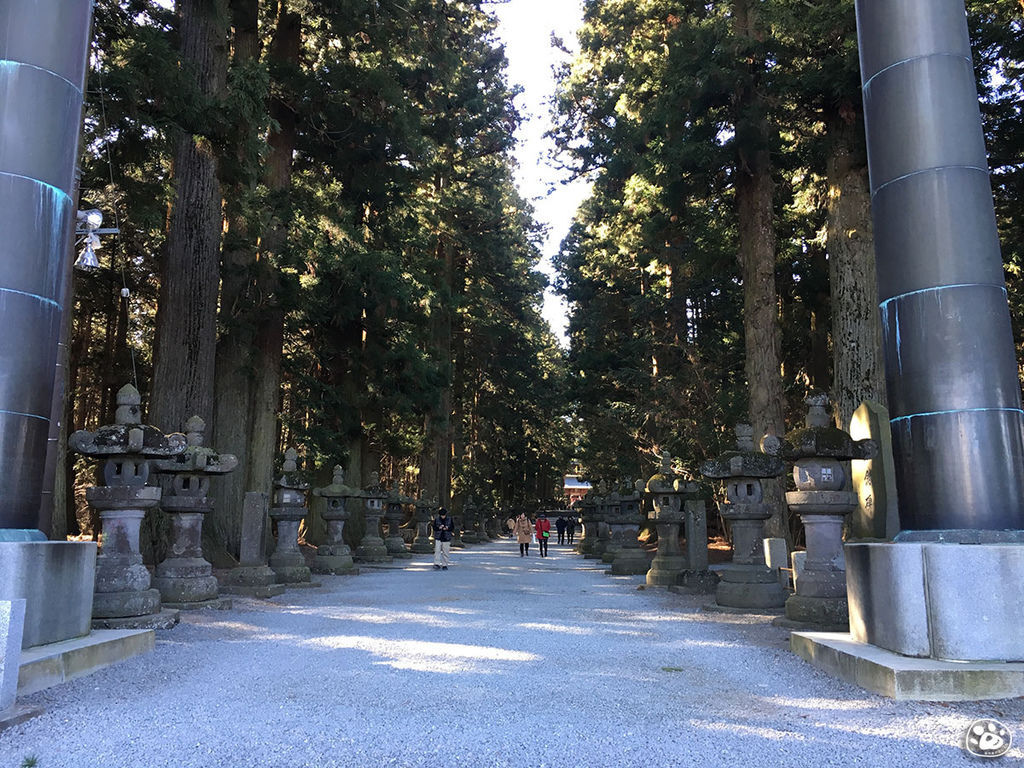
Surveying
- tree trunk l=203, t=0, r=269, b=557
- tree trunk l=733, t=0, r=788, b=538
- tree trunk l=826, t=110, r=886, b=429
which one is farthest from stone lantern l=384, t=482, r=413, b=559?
tree trunk l=826, t=110, r=886, b=429

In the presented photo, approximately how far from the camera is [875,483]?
6.77m

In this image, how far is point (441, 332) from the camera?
26.8 metres

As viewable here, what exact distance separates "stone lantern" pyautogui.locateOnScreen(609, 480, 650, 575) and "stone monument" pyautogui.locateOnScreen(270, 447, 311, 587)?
6.62 metres

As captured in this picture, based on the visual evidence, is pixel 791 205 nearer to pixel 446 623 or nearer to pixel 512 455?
pixel 446 623

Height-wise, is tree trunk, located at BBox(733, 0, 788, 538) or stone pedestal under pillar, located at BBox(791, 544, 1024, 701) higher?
tree trunk, located at BBox(733, 0, 788, 538)

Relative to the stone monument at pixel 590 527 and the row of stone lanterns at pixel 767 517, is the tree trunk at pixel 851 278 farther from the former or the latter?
the stone monument at pixel 590 527

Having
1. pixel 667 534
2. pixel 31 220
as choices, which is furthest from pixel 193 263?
pixel 667 534

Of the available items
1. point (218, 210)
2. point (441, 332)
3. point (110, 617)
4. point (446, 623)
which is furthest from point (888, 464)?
point (441, 332)

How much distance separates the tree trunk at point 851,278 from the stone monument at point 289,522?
8.67 meters

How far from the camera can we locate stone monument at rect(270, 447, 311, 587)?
11.4 m

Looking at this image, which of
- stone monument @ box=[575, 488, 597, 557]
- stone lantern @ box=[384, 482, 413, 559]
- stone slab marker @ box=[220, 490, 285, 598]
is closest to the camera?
stone slab marker @ box=[220, 490, 285, 598]

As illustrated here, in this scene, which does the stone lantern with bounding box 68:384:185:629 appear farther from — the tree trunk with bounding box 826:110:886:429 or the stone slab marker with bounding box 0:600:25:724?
the tree trunk with bounding box 826:110:886:429

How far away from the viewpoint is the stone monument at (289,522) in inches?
449
